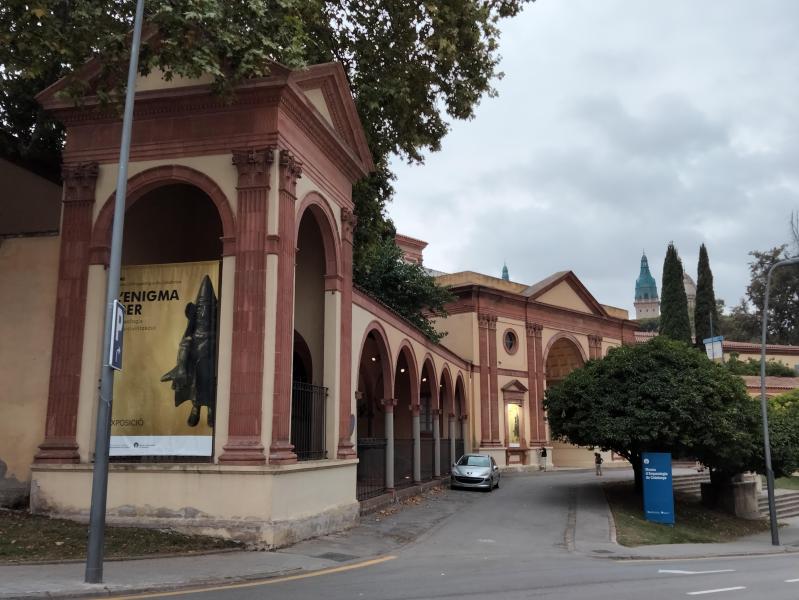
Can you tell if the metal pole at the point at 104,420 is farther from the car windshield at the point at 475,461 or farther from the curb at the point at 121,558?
the car windshield at the point at 475,461

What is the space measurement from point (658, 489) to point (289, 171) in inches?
575

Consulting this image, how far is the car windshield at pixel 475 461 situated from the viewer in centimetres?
2828

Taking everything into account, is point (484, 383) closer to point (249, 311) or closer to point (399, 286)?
point (399, 286)

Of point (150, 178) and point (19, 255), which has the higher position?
point (150, 178)

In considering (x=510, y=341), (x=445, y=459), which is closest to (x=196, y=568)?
(x=445, y=459)

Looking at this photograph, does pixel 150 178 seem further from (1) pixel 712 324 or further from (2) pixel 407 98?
(1) pixel 712 324

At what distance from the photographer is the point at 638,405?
2278cm

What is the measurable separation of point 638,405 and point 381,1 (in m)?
14.5

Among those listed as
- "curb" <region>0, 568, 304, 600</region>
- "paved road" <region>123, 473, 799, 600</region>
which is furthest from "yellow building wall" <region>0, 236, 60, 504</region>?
"curb" <region>0, 568, 304, 600</region>

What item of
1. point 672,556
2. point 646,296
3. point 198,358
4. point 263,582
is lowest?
point 672,556

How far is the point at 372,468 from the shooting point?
2261 centimetres

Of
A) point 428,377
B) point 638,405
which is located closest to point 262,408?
point 638,405

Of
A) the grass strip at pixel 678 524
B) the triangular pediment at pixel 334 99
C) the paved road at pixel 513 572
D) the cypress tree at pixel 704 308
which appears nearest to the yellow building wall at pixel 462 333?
the grass strip at pixel 678 524

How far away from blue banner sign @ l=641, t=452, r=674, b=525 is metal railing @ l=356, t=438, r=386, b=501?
7.91m
